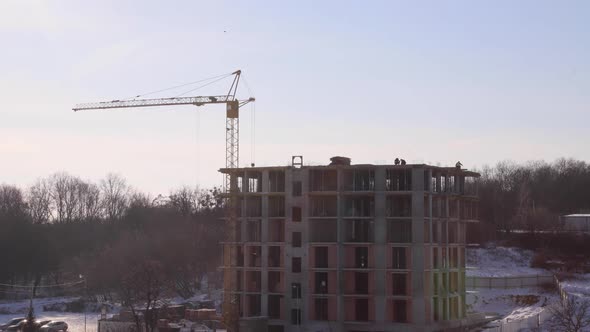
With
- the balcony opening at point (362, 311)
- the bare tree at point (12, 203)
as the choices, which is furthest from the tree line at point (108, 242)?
the balcony opening at point (362, 311)

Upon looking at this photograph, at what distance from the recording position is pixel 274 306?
77125 mm

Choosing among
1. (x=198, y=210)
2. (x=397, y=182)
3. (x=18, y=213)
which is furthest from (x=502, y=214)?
(x=18, y=213)

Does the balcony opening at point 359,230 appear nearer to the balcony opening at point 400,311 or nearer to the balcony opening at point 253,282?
the balcony opening at point 400,311

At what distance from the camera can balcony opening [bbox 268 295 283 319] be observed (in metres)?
76.8

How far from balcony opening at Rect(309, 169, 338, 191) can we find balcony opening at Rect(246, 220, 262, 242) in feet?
19.5

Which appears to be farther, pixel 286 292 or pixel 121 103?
pixel 121 103

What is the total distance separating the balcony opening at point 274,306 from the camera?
3022 inches

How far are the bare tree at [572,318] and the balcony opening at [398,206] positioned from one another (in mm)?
14322

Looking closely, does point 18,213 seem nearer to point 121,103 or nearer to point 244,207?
point 121,103

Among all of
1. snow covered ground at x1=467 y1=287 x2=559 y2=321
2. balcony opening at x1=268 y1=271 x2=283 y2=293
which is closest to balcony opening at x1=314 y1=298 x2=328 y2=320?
balcony opening at x1=268 y1=271 x2=283 y2=293

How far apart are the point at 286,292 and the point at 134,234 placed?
62732mm

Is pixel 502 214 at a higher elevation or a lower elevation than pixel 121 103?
lower

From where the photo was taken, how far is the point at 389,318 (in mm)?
74000

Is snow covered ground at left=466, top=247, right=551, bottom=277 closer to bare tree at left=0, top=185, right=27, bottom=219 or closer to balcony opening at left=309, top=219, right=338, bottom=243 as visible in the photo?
balcony opening at left=309, top=219, right=338, bottom=243
